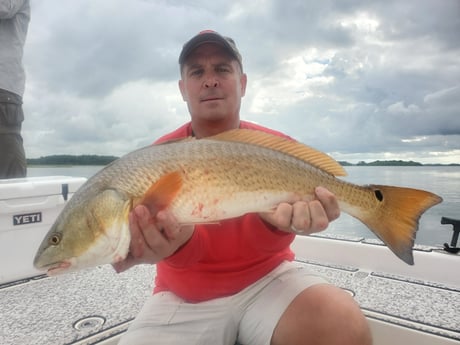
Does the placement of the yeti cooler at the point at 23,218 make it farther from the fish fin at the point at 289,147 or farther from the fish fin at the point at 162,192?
the fish fin at the point at 289,147

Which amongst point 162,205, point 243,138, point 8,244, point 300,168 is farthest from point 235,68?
point 8,244

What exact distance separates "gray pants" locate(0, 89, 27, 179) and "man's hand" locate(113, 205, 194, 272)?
2568 mm

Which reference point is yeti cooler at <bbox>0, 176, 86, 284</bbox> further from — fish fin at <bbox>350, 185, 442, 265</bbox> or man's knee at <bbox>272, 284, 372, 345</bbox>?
fish fin at <bbox>350, 185, 442, 265</bbox>

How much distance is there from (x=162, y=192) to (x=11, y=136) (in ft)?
9.37

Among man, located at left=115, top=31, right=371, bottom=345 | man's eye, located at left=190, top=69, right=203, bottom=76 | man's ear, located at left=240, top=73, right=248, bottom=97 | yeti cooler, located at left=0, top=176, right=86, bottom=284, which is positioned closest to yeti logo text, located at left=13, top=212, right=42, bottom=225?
yeti cooler, located at left=0, top=176, right=86, bottom=284

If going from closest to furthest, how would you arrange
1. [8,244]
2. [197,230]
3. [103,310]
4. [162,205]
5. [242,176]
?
[162,205] < [242,176] < [197,230] < [103,310] < [8,244]

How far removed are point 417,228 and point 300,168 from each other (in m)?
0.69

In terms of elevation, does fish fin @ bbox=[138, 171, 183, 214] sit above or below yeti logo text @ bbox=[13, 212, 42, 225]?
above

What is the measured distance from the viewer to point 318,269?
11.8 ft

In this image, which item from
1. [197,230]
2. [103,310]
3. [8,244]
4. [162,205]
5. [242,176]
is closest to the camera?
[162,205]

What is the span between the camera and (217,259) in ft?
7.80

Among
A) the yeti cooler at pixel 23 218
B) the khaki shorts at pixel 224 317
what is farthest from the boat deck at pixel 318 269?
the khaki shorts at pixel 224 317

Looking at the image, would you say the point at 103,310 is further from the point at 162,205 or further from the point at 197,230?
the point at 162,205

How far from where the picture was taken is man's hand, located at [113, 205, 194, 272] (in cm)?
190
